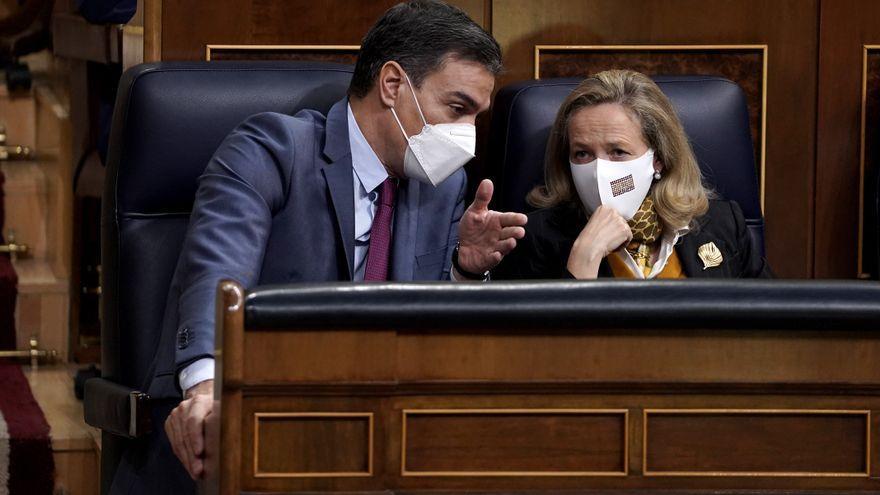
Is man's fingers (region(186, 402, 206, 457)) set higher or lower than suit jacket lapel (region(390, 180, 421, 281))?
lower

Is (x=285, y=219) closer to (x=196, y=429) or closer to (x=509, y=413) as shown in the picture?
(x=196, y=429)

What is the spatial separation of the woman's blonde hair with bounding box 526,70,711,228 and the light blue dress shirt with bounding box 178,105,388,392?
30 cm

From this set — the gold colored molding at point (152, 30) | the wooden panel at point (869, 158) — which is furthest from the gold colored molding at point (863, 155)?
the gold colored molding at point (152, 30)

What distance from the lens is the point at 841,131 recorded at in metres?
2.47

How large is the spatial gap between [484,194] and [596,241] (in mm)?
321

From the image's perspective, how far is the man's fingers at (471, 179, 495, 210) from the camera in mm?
1820

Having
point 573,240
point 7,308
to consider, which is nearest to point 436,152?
point 573,240

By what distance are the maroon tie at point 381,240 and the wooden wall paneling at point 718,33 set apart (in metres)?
0.52

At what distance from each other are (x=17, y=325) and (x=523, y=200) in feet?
5.34

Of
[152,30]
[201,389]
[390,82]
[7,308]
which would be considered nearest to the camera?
[201,389]

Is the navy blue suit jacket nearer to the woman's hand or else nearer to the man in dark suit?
the man in dark suit

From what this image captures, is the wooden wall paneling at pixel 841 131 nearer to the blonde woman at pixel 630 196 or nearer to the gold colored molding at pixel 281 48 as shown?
the blonde woman at pixel 630 196

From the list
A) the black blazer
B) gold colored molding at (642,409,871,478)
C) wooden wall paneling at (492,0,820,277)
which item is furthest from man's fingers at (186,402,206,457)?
wooden wall paneling at (492,0,820,277)

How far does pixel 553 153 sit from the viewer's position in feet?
7.18
